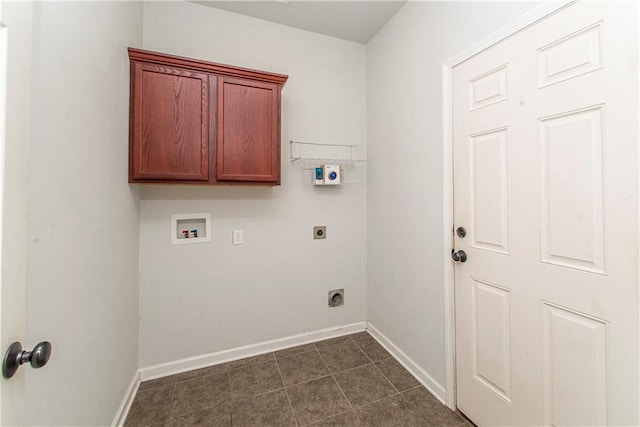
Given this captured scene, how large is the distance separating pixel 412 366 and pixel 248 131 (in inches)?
83.5

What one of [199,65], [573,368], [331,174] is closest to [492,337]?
[573,368]

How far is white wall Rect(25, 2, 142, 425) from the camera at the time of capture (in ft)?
2.74

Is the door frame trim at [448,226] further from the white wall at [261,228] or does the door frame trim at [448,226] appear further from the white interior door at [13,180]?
the white interior door at [13,180]

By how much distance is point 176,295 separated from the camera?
6.39 ft

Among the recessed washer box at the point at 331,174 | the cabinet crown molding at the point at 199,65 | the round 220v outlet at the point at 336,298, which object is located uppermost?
the cabinet crown molding at the point at 199,65

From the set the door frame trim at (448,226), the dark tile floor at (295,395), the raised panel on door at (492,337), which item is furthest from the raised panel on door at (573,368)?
the dark tile floor at (295,395)

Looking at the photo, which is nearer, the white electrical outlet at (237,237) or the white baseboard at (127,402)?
the white baseboard at (127,402)

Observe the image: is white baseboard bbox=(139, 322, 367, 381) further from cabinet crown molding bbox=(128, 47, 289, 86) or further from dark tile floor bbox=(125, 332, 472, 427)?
cabinet crown molding bbox=(128, 47, 289, 86)

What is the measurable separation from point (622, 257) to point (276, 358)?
7.02ft

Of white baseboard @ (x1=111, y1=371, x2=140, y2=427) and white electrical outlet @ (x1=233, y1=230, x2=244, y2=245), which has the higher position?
white electrical outlet @ (x1=233, y1=230, x2=244, y2=245)

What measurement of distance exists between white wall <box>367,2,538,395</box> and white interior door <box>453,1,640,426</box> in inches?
7.1

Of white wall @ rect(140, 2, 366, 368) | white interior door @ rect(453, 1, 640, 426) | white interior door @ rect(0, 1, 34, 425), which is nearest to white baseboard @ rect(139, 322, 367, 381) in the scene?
white wall @ rect(140, 2, 366, 368)

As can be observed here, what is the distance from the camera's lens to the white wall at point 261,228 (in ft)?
6.26

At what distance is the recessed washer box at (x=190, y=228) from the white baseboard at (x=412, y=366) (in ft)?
5.64
